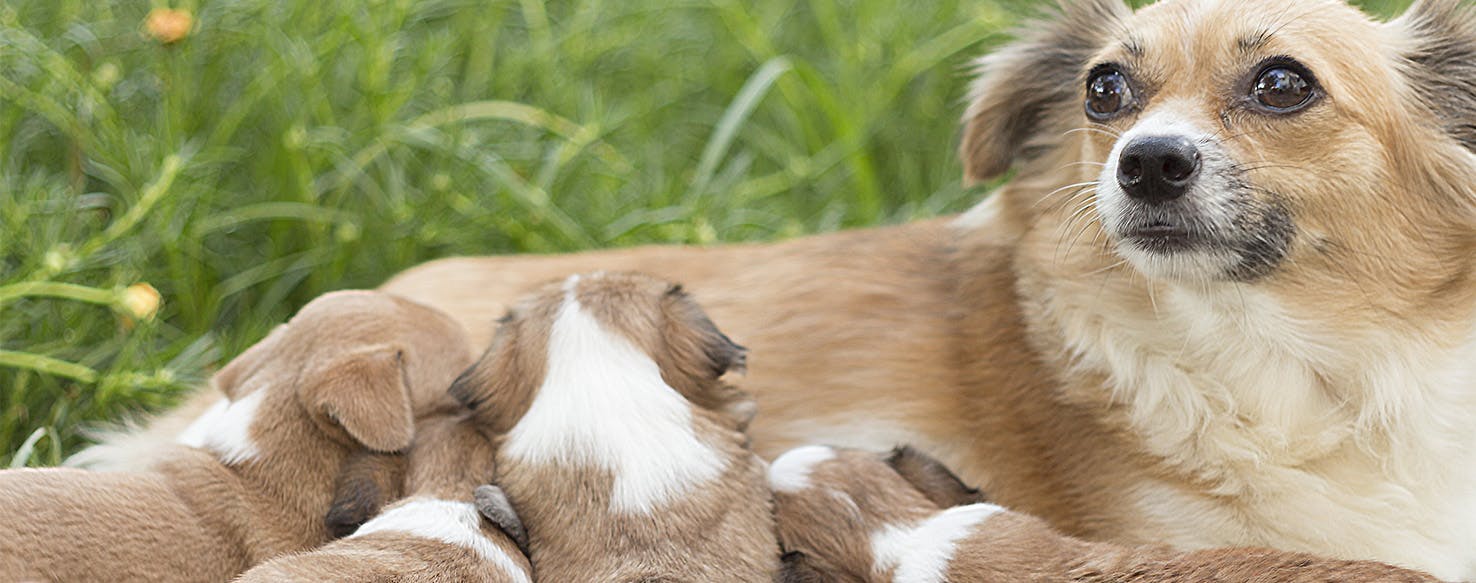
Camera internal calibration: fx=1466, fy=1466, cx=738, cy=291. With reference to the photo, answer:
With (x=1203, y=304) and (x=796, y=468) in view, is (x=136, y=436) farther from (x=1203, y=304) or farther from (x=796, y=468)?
(x=1203, y=304)

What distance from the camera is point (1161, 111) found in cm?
257

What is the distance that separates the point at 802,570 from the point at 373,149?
2044 mm

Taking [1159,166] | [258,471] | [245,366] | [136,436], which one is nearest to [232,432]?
[258,471]

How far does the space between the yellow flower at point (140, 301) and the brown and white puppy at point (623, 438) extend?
80 cm

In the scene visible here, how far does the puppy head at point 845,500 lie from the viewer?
253 centimetres

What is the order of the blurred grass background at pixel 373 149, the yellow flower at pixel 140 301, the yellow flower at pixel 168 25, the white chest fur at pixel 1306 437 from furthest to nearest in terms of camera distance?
1. the yellow flower at pixel 168 25
2. the blurred grass background at pixel 373 149
3. the yellow flower at pixel 140 301
4. the white chest fur at pixel 1306 437

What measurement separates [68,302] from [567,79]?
5.75 feet

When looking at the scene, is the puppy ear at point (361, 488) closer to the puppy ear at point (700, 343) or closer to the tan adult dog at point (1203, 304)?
the puppy ear at point (700, 343)

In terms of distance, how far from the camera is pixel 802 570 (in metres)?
2.51

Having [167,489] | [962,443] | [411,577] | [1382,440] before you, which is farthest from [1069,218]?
[167,489]

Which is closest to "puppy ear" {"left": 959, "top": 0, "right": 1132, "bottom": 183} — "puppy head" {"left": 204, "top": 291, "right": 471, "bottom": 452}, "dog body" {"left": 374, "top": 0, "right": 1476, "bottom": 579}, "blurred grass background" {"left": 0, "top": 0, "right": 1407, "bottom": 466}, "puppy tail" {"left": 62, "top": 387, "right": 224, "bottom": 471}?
"dog body" {"left": 374, "top": 0, "right": 1476, "bottom": 579}

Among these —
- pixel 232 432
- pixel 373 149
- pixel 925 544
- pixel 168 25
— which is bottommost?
pixel 925 544

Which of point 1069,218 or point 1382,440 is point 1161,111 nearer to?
point 1069,218

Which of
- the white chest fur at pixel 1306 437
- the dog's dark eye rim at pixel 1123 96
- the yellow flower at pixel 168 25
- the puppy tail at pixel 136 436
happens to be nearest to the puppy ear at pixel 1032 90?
the dog's dark eye rim at pixel 1123 96
